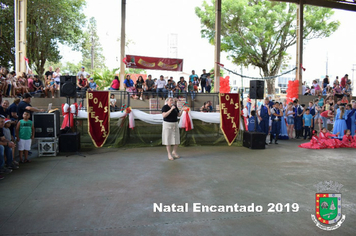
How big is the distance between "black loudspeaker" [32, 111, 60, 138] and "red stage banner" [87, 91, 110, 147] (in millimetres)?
1326

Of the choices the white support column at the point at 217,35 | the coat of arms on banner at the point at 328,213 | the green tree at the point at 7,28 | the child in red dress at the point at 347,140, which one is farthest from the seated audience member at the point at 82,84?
the coat of arms on banner at the point at 328,213

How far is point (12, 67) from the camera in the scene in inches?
908

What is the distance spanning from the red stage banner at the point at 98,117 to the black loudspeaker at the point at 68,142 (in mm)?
710

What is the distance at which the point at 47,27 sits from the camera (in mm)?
→ 21688

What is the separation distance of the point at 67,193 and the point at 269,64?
2506 centimetres

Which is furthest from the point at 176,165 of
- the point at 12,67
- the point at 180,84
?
the point at 12,67

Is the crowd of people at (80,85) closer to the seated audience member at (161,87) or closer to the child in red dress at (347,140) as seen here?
the seated audience member at (161,87)

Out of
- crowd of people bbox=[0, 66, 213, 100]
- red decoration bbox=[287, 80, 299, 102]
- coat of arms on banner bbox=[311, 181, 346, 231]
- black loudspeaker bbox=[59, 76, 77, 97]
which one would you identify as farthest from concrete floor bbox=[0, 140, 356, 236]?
red decoration bbox=[287, 80, 299, 102]

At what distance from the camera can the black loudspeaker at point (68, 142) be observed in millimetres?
8477

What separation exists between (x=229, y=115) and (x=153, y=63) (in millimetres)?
7005

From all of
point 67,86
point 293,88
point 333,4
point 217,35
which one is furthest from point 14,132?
point 333,4

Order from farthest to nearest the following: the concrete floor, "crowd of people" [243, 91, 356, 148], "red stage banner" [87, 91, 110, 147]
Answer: "crowd of people" [243, 91, 356, 148]
"red stage banner" [87, 91, 110, 147]
the concrete floor

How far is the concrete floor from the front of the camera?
3633 mm

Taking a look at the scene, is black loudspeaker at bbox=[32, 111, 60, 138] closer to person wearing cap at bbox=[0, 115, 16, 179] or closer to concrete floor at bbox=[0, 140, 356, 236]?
concrete floor at bbox=[0, 140, 356, 236]
